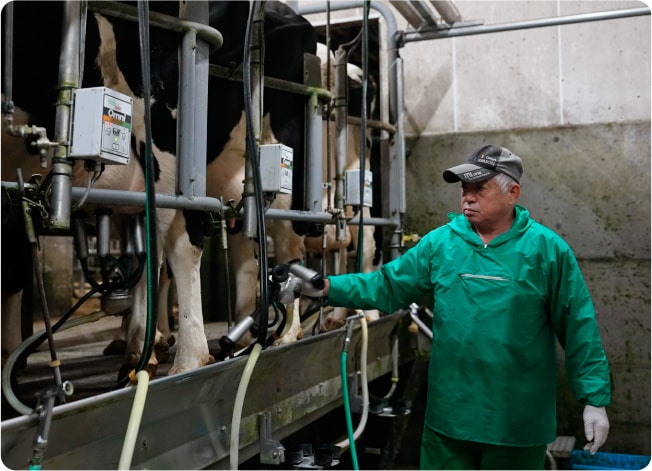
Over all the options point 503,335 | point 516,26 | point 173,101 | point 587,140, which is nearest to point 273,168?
point 173,101

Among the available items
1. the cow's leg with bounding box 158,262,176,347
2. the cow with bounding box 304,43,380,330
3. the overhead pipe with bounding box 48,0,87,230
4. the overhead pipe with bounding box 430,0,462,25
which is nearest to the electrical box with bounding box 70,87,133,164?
the overhead pipe with bounding box 48,0,87,230

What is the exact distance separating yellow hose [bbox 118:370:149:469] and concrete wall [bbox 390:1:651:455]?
2591 mm

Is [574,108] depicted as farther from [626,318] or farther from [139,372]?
[139,372]

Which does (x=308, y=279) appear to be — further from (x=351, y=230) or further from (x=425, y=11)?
(x=425, y=11)

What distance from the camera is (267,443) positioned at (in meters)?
1.76

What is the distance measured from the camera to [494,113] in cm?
352

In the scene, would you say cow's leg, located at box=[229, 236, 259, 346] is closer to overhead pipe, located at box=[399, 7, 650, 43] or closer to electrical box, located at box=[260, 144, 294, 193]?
electrical box, located at box=[260, 144, 294, 193]

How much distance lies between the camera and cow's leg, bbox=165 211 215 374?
183 centimetres

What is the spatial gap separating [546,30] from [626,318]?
5.44ft

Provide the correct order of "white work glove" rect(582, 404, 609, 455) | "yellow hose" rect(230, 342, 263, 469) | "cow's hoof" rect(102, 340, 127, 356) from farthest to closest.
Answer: "cow's hoof" rect(102, 340, 127, 356) < "white work glove" rect(582, 404, 609, 455) < "yellow hose" rect(230, 342, 263, 469)

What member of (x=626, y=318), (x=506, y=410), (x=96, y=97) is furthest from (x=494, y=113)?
(x=96, y=97)

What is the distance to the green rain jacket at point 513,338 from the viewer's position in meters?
1.58

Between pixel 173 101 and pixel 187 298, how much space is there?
62 cm

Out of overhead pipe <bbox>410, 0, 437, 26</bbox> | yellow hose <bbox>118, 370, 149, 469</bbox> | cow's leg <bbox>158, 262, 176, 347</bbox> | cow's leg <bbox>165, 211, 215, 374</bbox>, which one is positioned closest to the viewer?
yellow hose <bbox>118, 370, 149, 469</bbox>
